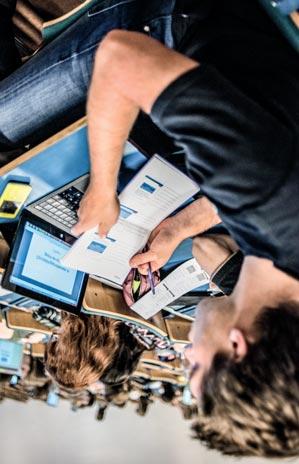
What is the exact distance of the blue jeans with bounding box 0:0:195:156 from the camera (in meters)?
1.06

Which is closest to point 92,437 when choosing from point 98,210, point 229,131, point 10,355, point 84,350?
point 10,355

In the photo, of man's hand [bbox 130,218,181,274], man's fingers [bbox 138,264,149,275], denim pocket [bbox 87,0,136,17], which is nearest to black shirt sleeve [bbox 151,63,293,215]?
denim pocket [bbox 87,0,136,17]

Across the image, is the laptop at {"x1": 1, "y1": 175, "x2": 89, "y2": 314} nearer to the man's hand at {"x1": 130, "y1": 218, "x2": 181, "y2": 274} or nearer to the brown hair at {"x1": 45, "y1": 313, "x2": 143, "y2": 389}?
the man's hand at {"x1": 130, "y1": 218, "x2": 181, "y2": 274}

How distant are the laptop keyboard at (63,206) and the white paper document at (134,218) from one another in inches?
3.9

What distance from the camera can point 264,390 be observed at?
96 centimetres

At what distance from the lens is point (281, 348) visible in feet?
3.12

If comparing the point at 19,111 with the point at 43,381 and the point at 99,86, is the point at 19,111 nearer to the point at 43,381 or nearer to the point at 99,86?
the point at 99,86

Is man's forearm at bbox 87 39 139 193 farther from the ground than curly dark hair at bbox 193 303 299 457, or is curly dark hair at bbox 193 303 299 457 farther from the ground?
man's forearm at bbox 87 39 139 193

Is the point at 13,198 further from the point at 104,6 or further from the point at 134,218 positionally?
the point at 104,6

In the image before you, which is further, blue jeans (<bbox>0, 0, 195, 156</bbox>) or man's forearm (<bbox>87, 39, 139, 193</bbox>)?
blue jeans (<bbox>0, 0, 195, 156</bbox>)

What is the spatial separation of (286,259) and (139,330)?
131 centimetres

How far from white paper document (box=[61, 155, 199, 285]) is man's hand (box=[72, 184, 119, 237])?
64 millimetres

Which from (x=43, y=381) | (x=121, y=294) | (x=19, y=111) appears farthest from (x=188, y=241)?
(x=43, y=381)


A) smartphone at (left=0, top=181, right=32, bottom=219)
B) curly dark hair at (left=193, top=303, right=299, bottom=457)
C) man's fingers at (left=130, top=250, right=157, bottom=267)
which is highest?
smartphone at (left=0, top=181, right=32, bottom=219)
